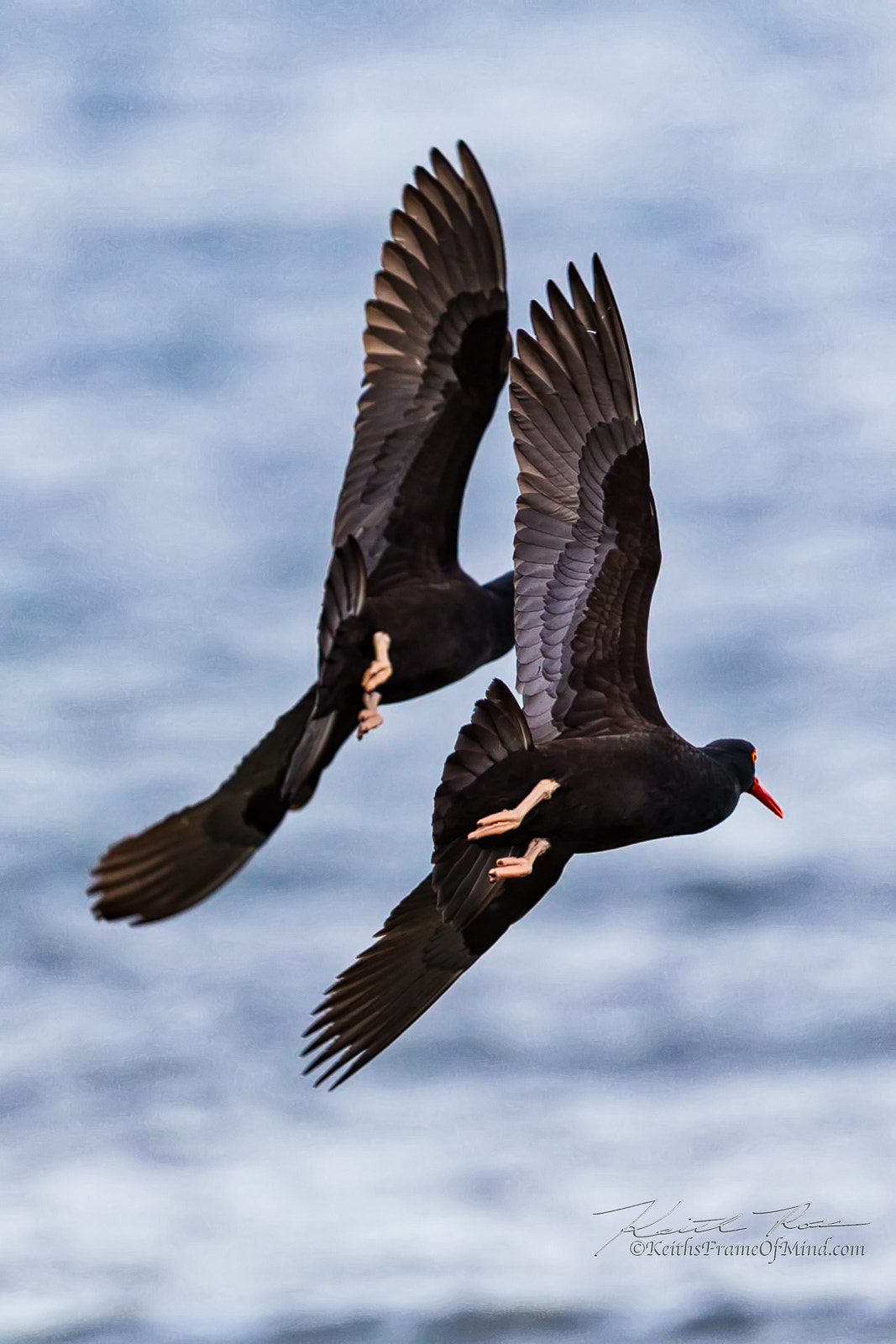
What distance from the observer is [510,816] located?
18.0 m

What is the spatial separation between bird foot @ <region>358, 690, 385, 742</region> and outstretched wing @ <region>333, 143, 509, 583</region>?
1.84 meters

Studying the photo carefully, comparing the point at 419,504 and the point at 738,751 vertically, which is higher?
the point at 419,504

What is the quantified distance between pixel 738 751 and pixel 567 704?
216 centimetres

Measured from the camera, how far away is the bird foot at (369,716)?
731 inches

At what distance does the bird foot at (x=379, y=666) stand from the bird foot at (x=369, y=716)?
70mm

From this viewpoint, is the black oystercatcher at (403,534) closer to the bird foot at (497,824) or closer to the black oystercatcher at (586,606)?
the black oystercatcher at (586,606)

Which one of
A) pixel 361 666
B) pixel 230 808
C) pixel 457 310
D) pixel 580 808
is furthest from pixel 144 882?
pixel 457 310

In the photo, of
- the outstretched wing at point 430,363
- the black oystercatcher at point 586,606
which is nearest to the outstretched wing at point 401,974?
the black oystercatcher at point 586,606

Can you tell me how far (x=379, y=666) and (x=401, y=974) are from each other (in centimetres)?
268

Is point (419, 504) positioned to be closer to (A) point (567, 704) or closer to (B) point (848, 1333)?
(A) point (567, 704)

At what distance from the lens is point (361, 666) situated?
1933cm

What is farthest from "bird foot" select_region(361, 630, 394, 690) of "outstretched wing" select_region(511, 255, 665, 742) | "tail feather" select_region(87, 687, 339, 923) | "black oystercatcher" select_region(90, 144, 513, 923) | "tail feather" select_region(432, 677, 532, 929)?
"tail feather" select_region(432, 677, 532, 929)

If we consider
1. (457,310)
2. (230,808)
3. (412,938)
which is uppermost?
(457,310)

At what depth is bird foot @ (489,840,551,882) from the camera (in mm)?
18266
